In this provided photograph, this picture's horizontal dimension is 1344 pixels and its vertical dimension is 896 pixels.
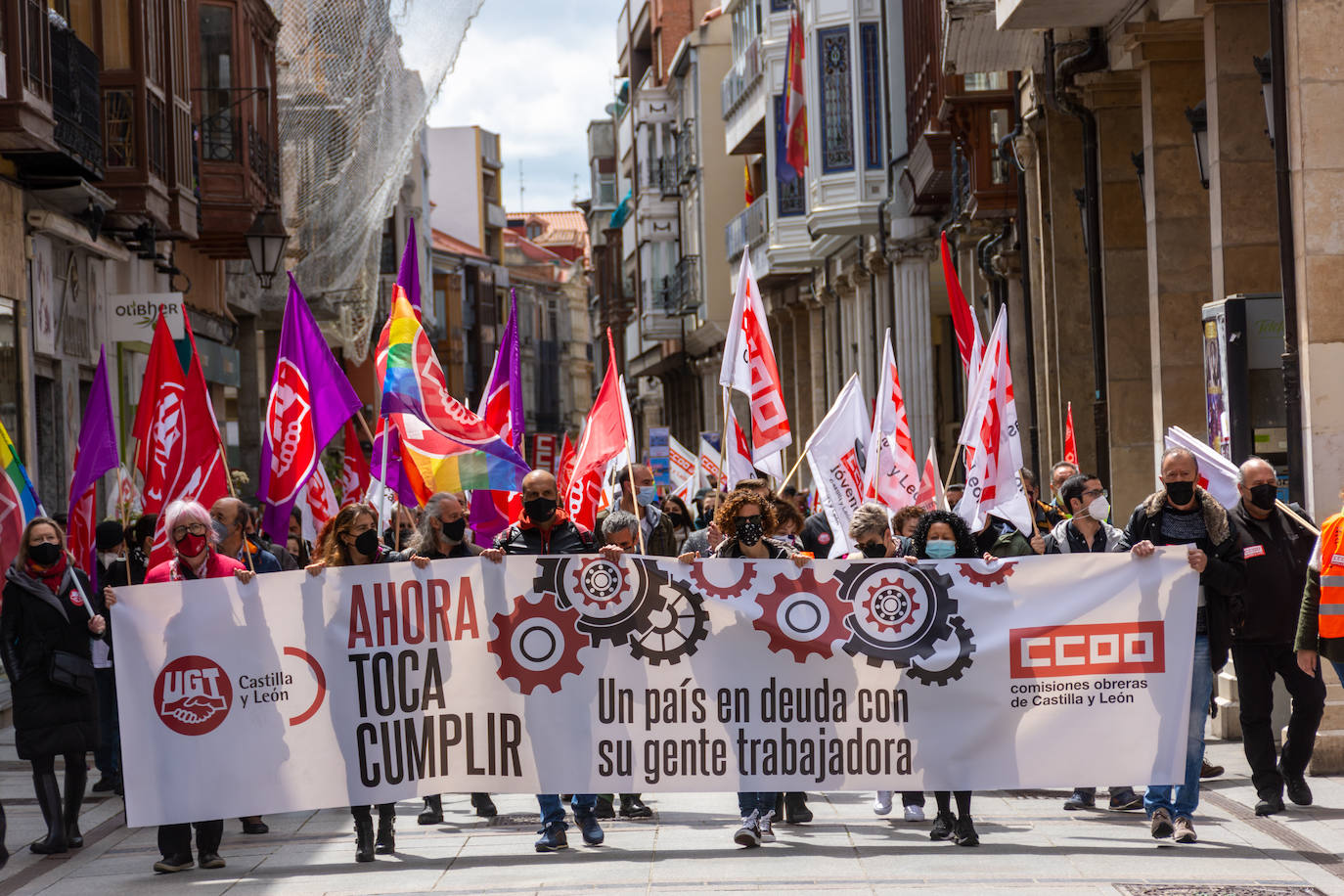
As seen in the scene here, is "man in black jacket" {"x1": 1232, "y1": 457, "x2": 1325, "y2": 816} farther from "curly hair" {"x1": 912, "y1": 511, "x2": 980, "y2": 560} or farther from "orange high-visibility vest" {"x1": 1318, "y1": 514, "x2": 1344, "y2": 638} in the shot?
"curly hair" {"x1": 912, "y1": 511, "x2": 980, "y2": 560}

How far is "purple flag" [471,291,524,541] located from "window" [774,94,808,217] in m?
23.2

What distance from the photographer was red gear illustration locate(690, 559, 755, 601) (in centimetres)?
974

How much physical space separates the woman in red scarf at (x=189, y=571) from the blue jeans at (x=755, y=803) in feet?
8.27

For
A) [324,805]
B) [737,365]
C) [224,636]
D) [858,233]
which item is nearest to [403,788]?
[324,805]

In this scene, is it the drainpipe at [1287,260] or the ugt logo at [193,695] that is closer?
the ugt logo at [193,695]

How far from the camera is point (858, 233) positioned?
32.9 metres

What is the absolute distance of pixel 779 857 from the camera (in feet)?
30.1

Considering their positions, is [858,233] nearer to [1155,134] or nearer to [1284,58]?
[1155,134]

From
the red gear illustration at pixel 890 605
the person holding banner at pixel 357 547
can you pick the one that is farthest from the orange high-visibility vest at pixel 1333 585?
the person holding banner at pixel 357 547

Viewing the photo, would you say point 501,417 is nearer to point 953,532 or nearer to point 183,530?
point 183,530

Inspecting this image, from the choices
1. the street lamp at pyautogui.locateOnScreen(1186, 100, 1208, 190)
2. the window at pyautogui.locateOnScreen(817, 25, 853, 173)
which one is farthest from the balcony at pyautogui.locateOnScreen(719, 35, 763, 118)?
the street lamp at pyautogui.locateOnScreen(1186, 100, 1208, 190)

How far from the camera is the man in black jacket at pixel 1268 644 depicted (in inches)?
392

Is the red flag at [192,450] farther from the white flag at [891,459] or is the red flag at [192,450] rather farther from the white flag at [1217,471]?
the white flag at [1217,471]

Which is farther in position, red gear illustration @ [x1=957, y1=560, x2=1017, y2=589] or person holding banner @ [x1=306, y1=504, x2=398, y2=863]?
person holding banner @ [x1=306, y1=504, x2=398, y2=863]
